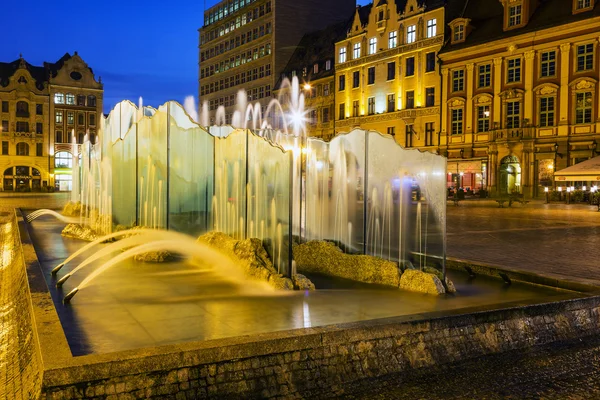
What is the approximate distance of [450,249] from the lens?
15.9 m

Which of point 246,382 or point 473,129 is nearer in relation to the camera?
point 246,382

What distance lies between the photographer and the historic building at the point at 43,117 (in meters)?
80.8

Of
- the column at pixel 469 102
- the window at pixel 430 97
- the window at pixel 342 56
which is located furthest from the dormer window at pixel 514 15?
the window at pixel 342 56

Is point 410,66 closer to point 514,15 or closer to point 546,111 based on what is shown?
point 514,15

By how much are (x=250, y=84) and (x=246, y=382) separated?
7486 centimetres

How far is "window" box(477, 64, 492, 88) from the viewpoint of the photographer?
46.5 m

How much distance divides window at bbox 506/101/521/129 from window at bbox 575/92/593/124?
437 cm

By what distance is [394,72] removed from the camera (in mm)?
54469

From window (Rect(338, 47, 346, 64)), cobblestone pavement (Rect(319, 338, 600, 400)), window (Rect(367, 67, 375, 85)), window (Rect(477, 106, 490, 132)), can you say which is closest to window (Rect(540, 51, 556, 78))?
window (Rect(477, 106, 490, 132))

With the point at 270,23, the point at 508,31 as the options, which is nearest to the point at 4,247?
the point at 508,31

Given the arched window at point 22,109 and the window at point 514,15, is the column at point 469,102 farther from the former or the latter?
the arched window at point 22,109

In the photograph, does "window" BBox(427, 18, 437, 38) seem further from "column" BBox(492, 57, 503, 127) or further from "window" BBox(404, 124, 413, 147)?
"window" BBox(404, 124, 413, 147)

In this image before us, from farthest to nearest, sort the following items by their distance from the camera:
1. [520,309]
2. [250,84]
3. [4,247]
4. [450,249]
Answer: [250,84]
[4,247]
[450,249]
[520,309]

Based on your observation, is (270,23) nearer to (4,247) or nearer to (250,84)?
(250,84)
